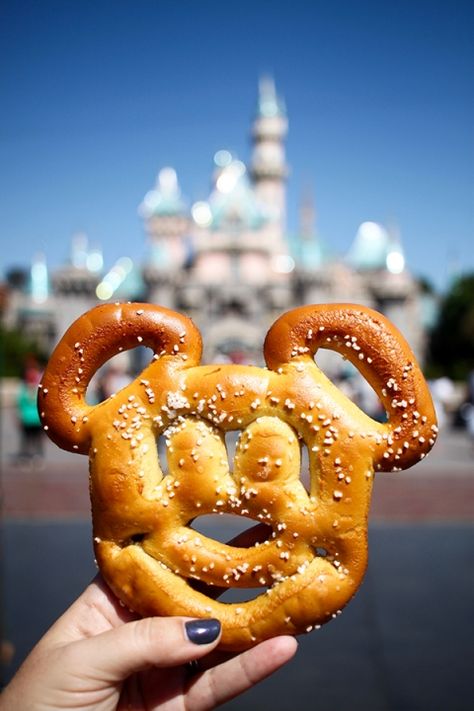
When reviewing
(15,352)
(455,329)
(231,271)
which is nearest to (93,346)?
(15,352)

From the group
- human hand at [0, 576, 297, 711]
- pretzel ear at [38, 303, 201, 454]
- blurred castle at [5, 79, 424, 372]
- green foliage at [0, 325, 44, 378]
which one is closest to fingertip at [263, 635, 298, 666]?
human hand at [0, 576, 297, 711]

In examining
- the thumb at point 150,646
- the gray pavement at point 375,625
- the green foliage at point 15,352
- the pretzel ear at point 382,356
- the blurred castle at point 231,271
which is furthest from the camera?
the blurred castle at point 231,271

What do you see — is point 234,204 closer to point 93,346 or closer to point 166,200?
point 166,200

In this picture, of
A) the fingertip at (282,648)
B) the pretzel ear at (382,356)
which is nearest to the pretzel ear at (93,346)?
the pretzel ear at (382,356)

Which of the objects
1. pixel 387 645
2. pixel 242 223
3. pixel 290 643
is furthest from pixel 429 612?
pixel 242 223

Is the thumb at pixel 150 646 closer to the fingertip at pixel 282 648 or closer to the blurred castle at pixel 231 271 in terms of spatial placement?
the fingertip at pixel 282 648

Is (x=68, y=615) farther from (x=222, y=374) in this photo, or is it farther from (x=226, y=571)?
(x=222, y=374)
